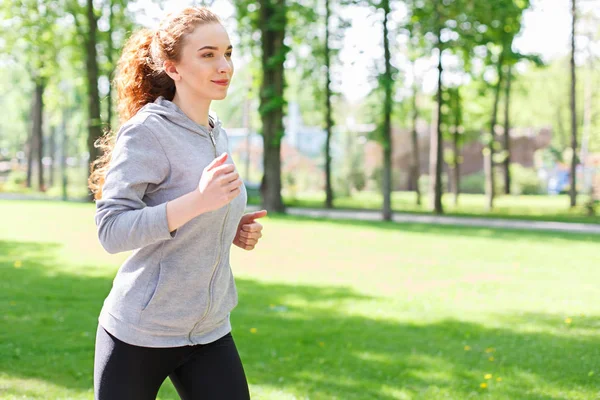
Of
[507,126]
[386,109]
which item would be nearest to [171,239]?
[386,109]

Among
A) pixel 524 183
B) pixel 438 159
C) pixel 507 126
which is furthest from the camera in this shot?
pixel 524 183

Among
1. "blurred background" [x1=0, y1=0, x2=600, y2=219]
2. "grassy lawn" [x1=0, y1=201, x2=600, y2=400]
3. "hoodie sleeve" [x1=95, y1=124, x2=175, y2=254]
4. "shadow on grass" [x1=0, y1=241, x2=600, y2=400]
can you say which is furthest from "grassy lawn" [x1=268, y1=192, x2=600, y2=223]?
"hoodie sleeve" [x1=95, y1=124, x2=175, y2=254]

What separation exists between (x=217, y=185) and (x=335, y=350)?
5.32 metres

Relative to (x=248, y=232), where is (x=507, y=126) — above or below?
above

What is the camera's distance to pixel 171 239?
8.46ft

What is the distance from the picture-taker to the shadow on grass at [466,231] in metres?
18.5

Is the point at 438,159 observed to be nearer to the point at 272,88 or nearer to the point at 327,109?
the point at 327,109

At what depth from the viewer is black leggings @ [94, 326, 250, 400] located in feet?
8.54

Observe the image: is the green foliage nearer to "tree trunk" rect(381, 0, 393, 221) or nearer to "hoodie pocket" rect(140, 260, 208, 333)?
"tree trunk" rect(381, 0, 393, 221)

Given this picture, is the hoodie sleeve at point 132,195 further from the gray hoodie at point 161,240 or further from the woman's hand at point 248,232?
the woman's hand at point 248,232

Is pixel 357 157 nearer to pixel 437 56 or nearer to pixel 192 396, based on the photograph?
pixel 437 56

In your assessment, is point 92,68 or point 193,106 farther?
point 92,68

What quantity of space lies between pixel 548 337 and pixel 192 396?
6131 millimetres

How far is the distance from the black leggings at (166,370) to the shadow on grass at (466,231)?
52.9ft
